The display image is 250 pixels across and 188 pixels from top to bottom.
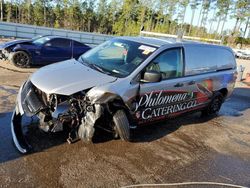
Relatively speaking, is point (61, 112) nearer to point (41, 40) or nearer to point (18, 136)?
point (18, 136)

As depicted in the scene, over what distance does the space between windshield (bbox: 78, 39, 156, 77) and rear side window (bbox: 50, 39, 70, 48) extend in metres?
6.78

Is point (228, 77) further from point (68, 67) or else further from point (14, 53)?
point (14, 53)

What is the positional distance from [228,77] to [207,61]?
4.02 ft

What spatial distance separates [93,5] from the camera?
50.2 meters

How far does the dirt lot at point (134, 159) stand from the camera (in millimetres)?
3736

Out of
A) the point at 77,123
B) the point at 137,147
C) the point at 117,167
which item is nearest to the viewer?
the point at 117,167

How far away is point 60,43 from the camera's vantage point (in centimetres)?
1238

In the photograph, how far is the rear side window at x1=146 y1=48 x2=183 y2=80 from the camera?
16.7 feet

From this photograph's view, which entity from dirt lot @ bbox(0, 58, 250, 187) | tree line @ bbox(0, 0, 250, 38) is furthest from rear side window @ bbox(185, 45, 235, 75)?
tree line @ bbox(0, 0, 250, 38)

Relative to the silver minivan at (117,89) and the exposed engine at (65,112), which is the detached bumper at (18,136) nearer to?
the silver minivan at (117,89)

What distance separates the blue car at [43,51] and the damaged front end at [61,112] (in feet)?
23.0

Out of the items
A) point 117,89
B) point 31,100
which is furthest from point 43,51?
point 117,89

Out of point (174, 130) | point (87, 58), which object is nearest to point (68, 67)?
point (87, 58)

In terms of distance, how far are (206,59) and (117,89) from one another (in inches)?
109
